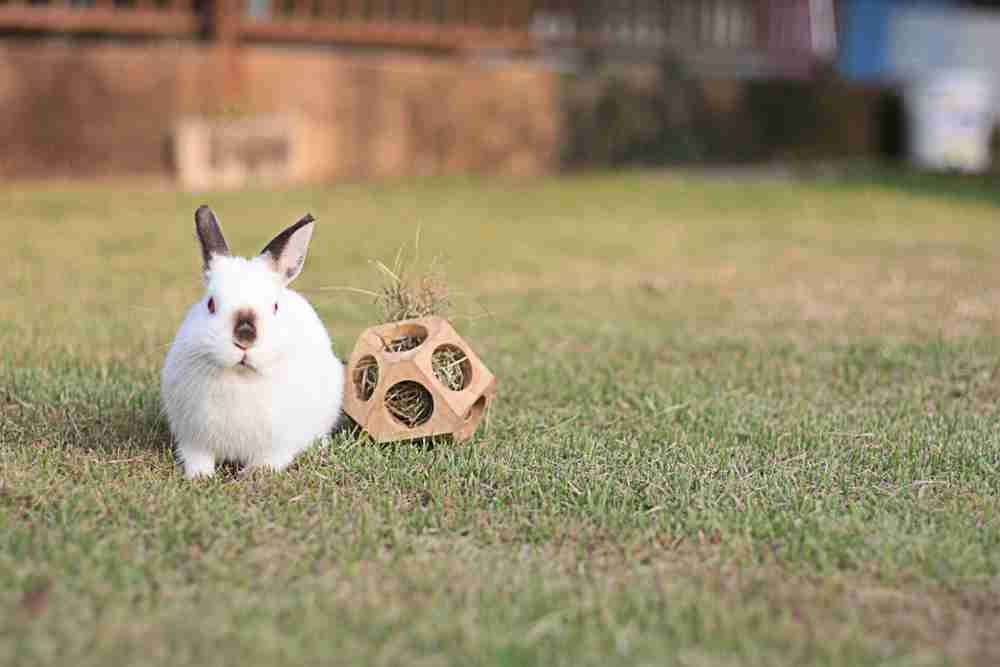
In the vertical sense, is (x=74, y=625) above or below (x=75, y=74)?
below

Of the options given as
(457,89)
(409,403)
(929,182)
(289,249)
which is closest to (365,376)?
(409,403)

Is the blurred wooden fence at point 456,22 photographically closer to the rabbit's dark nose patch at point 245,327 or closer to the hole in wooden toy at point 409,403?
the hole in wooden toy at point 409,403

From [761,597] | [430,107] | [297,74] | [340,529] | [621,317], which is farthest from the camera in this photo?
[430,107]

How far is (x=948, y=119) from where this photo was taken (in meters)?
18.0

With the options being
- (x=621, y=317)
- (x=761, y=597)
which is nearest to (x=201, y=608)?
(x=761, y=597)

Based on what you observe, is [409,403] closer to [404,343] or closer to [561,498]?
[404,343]

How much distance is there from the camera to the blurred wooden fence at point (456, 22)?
39.0 feet

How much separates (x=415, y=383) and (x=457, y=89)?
10.5 meters

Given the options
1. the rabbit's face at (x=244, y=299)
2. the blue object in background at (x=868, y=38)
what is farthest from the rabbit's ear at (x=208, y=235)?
the blue object in background at (x=868, y=38)

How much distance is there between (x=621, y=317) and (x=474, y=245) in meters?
2.63

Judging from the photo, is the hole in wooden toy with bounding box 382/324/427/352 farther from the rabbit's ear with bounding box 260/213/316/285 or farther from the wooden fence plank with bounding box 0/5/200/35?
the wooden fence plank with bounding box 0/5/200/35

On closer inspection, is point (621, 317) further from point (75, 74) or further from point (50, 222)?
point (75, 74)

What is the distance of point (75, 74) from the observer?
37.5ft

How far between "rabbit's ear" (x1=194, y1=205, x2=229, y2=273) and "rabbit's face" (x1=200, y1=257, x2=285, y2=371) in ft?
0.18
